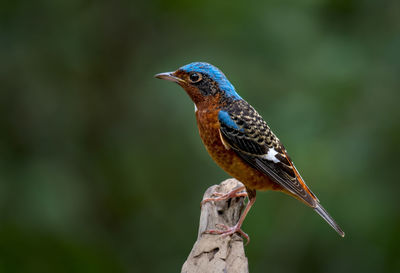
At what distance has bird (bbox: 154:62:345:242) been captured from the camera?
4449mm

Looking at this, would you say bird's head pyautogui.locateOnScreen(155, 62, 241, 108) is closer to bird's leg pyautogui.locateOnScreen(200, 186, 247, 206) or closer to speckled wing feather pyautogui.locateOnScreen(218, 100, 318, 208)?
speckled wing feather pyautogui.locateOnScreen(218, 100, 318, 208)

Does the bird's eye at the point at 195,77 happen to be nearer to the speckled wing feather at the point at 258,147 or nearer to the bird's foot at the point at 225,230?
the speckled wing feather at the point at 258,147

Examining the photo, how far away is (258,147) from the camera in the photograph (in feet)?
14.7

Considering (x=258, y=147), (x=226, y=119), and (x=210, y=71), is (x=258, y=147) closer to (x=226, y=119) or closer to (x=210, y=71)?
(x=226, y=119)

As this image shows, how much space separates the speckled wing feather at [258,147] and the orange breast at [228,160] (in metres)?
0.05

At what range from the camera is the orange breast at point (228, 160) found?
4453mm

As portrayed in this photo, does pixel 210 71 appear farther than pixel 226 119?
Yes

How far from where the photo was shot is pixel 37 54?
19.5 ft

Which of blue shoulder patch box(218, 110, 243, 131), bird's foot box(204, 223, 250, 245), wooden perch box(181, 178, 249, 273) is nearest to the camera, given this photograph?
wooden perch box(181, 178, 249, 273)

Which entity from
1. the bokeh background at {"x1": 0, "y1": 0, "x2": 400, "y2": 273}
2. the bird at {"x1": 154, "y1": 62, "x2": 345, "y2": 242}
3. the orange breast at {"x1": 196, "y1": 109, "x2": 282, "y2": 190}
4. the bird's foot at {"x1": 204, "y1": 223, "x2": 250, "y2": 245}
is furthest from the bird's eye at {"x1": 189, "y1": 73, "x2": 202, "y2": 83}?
the bird's foot at {"x1": 204, "y1": 223, "x2": 250, "y2": 245}

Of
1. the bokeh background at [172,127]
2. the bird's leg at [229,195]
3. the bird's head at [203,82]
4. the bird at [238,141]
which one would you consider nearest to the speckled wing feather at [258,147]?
the bird at [238,141]

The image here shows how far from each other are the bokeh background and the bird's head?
897mm

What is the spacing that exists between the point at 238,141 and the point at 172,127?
1676 mm

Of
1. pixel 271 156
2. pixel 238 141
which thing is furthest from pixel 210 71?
pixel 271 156
